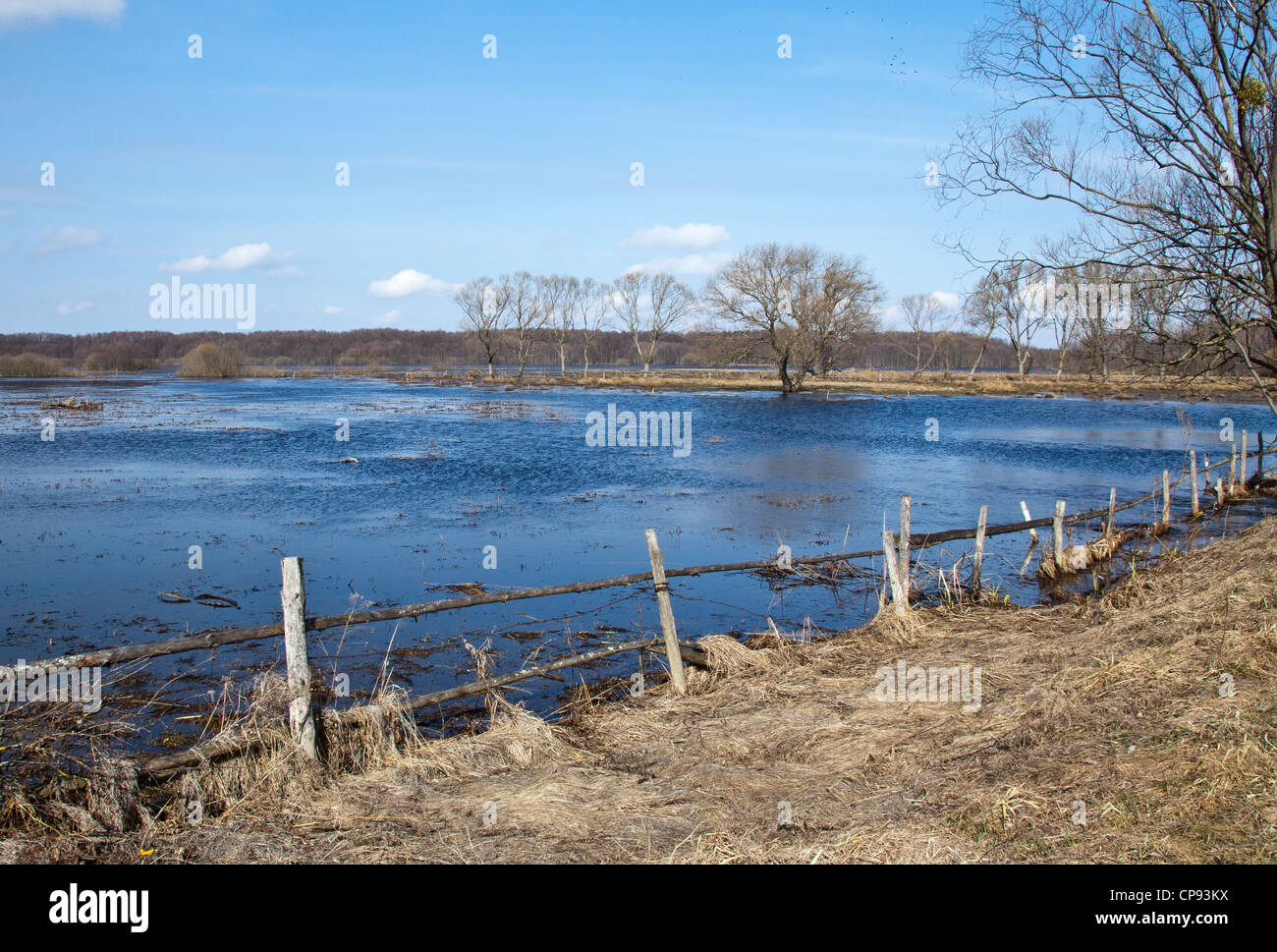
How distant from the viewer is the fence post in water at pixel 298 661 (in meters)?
6.09

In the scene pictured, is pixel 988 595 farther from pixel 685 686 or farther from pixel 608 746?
pixel 608 746

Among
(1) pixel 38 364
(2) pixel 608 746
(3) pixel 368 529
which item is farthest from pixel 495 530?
(1) pixel 38 364

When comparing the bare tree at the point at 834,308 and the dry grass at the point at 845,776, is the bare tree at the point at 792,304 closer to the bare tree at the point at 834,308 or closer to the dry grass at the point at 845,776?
the bare tree at the point at 834,308

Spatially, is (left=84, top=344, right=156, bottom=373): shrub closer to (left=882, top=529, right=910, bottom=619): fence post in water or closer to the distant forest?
the distant forest

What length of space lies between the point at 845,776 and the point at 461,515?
14.5 meters

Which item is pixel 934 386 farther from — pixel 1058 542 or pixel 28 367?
pixel 28 367

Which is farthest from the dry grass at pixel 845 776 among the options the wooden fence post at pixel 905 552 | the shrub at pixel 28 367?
the shrub at pixel 28 367

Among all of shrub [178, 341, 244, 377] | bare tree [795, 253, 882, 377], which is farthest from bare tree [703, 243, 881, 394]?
shrub [178, 341, 244, 377]

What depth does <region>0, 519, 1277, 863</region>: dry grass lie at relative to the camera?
185 inches

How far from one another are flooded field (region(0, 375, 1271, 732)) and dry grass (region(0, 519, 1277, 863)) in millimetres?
2281

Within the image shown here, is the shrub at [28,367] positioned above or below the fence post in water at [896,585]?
above

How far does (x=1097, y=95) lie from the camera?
10805 mm

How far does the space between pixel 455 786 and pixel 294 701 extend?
50.6 inches

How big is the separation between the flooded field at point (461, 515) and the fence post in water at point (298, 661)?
2.22 meters
